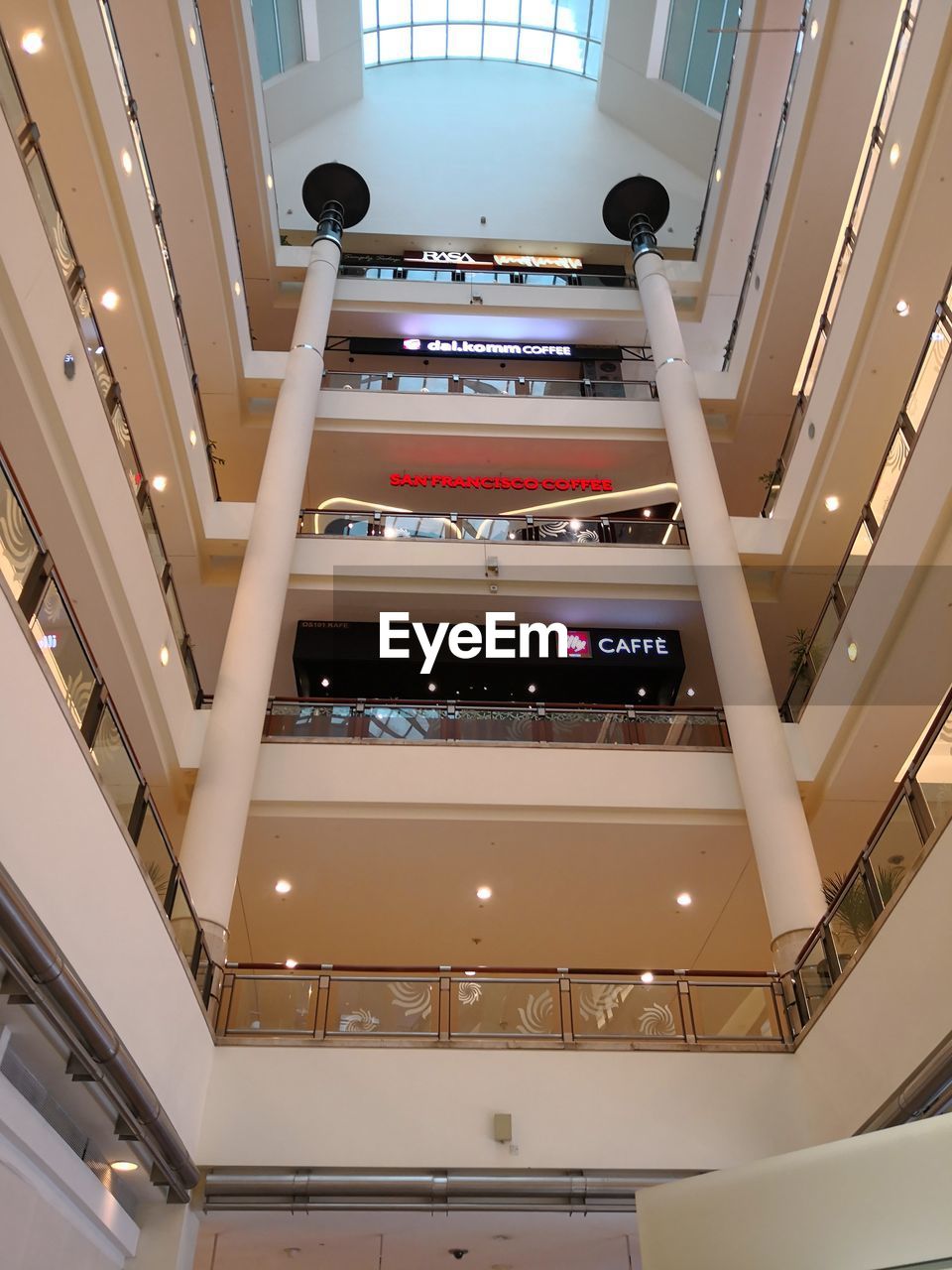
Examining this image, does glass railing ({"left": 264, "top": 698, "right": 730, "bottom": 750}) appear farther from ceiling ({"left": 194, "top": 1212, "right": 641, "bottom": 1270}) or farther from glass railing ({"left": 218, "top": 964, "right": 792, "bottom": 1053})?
ceiling ({"left": 194, "top": 1212, "right": 641, "bottom": 1270})

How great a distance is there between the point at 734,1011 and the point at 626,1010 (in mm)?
912

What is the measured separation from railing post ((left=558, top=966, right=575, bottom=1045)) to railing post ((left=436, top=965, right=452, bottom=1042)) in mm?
926

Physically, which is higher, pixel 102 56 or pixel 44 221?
pixel 102 56

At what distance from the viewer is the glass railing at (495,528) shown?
567 inches

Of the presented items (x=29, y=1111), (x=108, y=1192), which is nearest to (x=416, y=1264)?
(x=108, y=1192)

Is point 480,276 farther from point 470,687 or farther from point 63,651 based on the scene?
point 63,651

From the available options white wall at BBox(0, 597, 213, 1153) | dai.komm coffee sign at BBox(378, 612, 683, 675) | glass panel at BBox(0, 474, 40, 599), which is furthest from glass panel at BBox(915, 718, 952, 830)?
dai.komm coffee sign at BBox(378, 612, 683, 675)

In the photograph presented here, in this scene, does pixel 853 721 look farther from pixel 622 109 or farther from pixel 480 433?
pixel 622 109

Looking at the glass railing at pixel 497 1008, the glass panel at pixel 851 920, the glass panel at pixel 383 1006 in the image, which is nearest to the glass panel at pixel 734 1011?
the glass railing at pixel 497 1008

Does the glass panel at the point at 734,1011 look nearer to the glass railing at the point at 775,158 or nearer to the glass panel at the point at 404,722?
the glass panel at the point at 404,722

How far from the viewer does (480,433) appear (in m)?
16.4

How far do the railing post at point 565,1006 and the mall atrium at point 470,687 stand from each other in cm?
3

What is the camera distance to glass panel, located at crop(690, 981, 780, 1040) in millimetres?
8430

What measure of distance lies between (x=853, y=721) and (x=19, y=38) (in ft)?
35.7
